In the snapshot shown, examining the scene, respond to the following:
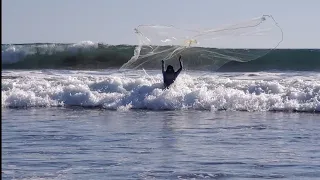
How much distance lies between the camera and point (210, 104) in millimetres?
19859

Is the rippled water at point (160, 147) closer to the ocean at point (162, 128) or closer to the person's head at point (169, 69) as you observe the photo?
the ocean at point (162, 128)

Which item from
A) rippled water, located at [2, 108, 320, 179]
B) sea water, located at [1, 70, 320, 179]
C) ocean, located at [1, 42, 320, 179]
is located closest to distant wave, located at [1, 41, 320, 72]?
ocean, located at [1, 42, 320, 179]

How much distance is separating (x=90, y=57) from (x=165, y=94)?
18.3 metres

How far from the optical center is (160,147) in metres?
10.4

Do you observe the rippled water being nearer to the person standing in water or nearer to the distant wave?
the person standing in water

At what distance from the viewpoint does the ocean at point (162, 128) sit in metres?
8.32

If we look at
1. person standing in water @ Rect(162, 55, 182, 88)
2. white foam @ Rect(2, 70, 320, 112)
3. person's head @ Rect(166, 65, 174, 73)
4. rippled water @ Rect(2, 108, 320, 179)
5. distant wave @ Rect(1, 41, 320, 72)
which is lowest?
rippled water @ Rect(2, 108, 320, 179)

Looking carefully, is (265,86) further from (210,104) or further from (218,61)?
(218,61)

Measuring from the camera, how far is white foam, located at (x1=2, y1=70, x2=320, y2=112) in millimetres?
19812

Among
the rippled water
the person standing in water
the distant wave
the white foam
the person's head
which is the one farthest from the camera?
the distant wave

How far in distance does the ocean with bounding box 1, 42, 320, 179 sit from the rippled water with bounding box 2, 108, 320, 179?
0.5 inches

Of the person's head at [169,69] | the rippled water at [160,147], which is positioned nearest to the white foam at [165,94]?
the person's head at [169,69]

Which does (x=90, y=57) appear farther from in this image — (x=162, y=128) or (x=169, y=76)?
(x=162, y=128)

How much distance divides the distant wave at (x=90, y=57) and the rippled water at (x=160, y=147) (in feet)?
61.1
